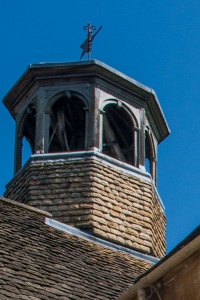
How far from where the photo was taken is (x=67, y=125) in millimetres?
18750

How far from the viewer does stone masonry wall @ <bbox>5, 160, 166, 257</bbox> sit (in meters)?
16.0

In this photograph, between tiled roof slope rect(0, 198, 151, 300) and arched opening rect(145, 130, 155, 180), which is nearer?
tiled roof slope rect(0, 198, 151, 300)

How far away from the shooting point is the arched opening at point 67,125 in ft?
A: 59.5

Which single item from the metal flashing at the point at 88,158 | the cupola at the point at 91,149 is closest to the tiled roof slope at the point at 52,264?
the cupola at the point at 91,149

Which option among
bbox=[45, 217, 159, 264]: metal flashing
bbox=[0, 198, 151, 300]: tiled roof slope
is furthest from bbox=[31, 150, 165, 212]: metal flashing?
bbox=[0, 198, 151, 300]: tiled roof slope

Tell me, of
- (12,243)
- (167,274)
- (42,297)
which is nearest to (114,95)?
(12,243)

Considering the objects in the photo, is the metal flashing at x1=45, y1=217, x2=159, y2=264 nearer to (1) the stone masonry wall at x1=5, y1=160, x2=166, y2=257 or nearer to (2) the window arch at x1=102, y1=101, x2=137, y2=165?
(1) the stone masonry wall at x1=5, y1=160, x2=166, y2=257

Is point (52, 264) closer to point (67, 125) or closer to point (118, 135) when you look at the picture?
point (67, 125)

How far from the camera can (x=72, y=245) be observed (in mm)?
13945

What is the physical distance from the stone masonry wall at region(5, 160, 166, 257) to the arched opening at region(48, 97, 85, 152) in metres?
1.39

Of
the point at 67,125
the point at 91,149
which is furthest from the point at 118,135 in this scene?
the point at 91,149

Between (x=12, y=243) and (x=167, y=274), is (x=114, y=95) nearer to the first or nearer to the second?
(x=12, y=243)

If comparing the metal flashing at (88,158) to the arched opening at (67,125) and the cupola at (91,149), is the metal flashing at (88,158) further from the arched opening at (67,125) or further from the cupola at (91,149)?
the arched opening at (67,125)

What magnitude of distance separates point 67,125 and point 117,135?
87 cm
